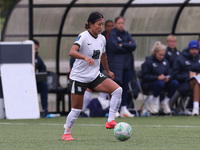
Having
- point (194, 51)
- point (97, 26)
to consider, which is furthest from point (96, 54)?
point (194, 51)

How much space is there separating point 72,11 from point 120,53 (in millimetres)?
2905

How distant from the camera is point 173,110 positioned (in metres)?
14.3

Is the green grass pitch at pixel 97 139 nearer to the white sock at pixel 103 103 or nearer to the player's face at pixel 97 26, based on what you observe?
the player's face at pixel 97 26

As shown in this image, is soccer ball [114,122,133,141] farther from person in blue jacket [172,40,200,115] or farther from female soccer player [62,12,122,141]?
person in blue jacket [172,40,200,115]

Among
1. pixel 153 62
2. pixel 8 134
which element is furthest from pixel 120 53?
pixel 8 134

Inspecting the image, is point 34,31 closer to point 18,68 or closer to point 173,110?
point 18,68

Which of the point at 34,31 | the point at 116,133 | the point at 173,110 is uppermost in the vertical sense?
the point at 34,31

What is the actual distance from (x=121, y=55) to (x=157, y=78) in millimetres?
1064

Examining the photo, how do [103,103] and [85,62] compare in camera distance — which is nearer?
[85,62]

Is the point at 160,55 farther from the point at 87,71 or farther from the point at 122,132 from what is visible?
the point at 122,132

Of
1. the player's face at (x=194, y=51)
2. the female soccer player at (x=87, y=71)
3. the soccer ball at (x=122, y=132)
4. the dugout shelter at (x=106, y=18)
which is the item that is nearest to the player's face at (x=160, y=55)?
the player's face at (x=194, y=51)

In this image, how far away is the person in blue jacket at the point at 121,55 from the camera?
41.7 ft

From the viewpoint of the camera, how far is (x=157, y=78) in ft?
43.7

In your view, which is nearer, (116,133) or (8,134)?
(116,133)
